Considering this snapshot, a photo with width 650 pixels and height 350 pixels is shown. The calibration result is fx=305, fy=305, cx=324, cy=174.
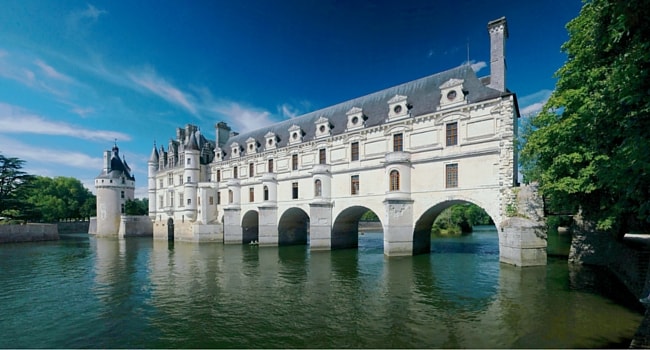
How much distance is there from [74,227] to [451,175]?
7615cm

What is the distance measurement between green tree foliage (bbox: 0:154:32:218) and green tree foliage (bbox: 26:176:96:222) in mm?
17186

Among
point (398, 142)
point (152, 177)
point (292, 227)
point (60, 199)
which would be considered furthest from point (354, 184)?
point (60, 199)

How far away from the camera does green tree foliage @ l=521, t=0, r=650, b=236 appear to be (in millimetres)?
6047

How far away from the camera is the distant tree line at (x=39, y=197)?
147ft

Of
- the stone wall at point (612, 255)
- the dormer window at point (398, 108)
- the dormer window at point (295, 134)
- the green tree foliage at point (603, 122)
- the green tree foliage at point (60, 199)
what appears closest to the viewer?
the green tree foliage at point (603, 122)

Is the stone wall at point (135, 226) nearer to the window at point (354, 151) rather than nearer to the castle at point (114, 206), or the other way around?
the castle at point (114, 206)

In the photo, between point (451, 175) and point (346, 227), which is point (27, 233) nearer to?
point (346, 227)

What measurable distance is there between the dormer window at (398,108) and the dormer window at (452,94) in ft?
8.70

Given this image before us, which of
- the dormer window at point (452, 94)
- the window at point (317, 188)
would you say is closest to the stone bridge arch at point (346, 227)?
the window at point (317, 188)

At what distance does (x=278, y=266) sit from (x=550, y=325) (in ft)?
49.0

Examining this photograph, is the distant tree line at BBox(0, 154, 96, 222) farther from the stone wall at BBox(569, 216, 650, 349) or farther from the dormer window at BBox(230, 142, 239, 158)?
the stone wall at BBox(569, 216, 650, 349)

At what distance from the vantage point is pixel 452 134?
20.8 m

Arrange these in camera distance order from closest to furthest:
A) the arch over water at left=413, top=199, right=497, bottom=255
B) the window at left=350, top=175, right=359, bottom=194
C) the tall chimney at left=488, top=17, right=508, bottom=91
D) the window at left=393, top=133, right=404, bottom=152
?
the tall chimney at left=488, top=17, right=508, bottom=91
the arch over water at left=413, top=199, right=497, bottom=255
the window at left=393, top=133, right=404, bottom=152
the window at left=350, top=175, right=359, bottom=194

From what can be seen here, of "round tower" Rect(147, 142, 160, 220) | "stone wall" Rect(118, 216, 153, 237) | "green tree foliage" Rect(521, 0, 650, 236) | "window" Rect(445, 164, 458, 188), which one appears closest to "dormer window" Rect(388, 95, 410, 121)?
"window" Rect(445, 164, 458, 188)
